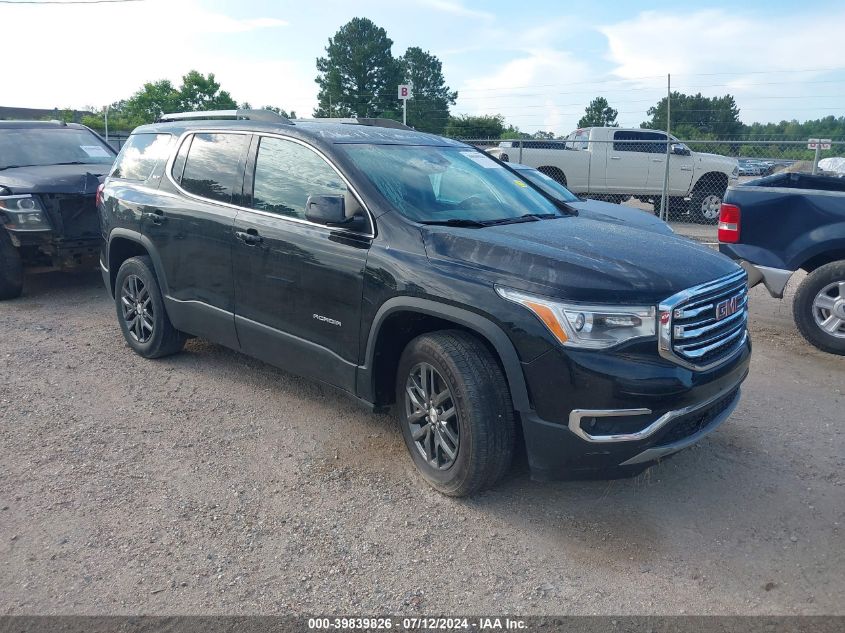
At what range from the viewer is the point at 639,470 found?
3.29 metres

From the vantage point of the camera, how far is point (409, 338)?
12.8ft

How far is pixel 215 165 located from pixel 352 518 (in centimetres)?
272

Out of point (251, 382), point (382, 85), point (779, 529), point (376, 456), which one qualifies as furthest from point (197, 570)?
point (382, 85)

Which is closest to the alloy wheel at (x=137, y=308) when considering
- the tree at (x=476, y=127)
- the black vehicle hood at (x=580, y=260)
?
the black vehicle hood at (x=580, y=260)

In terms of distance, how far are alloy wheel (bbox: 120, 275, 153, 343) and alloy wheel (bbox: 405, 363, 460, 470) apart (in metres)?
2.73

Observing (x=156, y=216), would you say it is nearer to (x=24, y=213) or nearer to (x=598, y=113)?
(x=24, y=213)

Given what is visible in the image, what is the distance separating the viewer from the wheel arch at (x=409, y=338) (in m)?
3.24

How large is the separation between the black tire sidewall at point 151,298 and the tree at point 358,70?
57208 millimetres

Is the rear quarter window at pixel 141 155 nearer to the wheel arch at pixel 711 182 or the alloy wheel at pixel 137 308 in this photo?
the alloy wheel at pixel 137 308

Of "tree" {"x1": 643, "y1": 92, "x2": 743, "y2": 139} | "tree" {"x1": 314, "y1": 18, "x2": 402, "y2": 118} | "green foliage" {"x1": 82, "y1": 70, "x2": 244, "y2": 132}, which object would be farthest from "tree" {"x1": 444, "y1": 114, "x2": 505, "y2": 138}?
"green foliage" {"x1": 82, "y1": 70, "x2": 244, "y2": 132}

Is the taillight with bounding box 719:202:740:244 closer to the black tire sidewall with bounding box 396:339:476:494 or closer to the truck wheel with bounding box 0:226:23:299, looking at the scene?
the black tire sidewall with bounding box 396:339:476:494

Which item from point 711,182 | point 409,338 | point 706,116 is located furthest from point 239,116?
point 706,116

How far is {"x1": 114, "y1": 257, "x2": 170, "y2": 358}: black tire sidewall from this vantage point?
5.46 meters

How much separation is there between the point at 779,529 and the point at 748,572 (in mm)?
459
